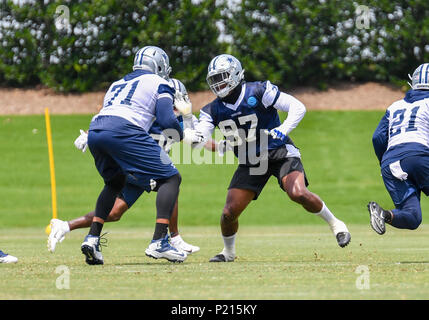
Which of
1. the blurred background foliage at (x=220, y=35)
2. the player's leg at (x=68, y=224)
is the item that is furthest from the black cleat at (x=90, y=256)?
the blurred background foliage at (x=220, y=35)

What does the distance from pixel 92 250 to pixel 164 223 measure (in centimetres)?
73

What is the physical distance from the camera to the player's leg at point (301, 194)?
1017 centimetres

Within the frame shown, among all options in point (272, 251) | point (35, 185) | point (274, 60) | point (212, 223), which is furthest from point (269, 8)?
point (272, 251)

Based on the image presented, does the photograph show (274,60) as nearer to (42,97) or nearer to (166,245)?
(42,97)

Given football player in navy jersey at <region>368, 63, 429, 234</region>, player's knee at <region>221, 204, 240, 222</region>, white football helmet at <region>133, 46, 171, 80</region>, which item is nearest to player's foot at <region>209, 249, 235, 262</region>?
player's knee at <region>221, 204, 240, 222</region>

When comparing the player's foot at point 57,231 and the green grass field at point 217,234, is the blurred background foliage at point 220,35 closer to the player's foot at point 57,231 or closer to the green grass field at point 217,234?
the green grass field at point 217,234

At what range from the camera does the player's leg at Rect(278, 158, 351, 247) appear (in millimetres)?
10172

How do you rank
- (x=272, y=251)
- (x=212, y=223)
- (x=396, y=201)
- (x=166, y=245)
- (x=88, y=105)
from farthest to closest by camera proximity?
1. (x=88, y=105)
2. (x=212, y=223)
3. (x=272, y=251)
4. (x=396, y=201)
5. (x=166, y=245)

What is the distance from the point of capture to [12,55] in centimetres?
2417

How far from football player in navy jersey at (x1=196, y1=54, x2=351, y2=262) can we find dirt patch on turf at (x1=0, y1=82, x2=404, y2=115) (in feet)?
46.5

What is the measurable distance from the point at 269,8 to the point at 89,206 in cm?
620

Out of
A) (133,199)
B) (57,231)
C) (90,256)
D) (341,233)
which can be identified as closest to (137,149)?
(90,256)

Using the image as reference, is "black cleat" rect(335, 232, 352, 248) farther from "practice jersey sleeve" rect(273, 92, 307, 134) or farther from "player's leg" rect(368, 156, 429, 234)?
"practice jersey sleeve" rect(273, 92, 307, 134)

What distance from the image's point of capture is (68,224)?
416 inches
